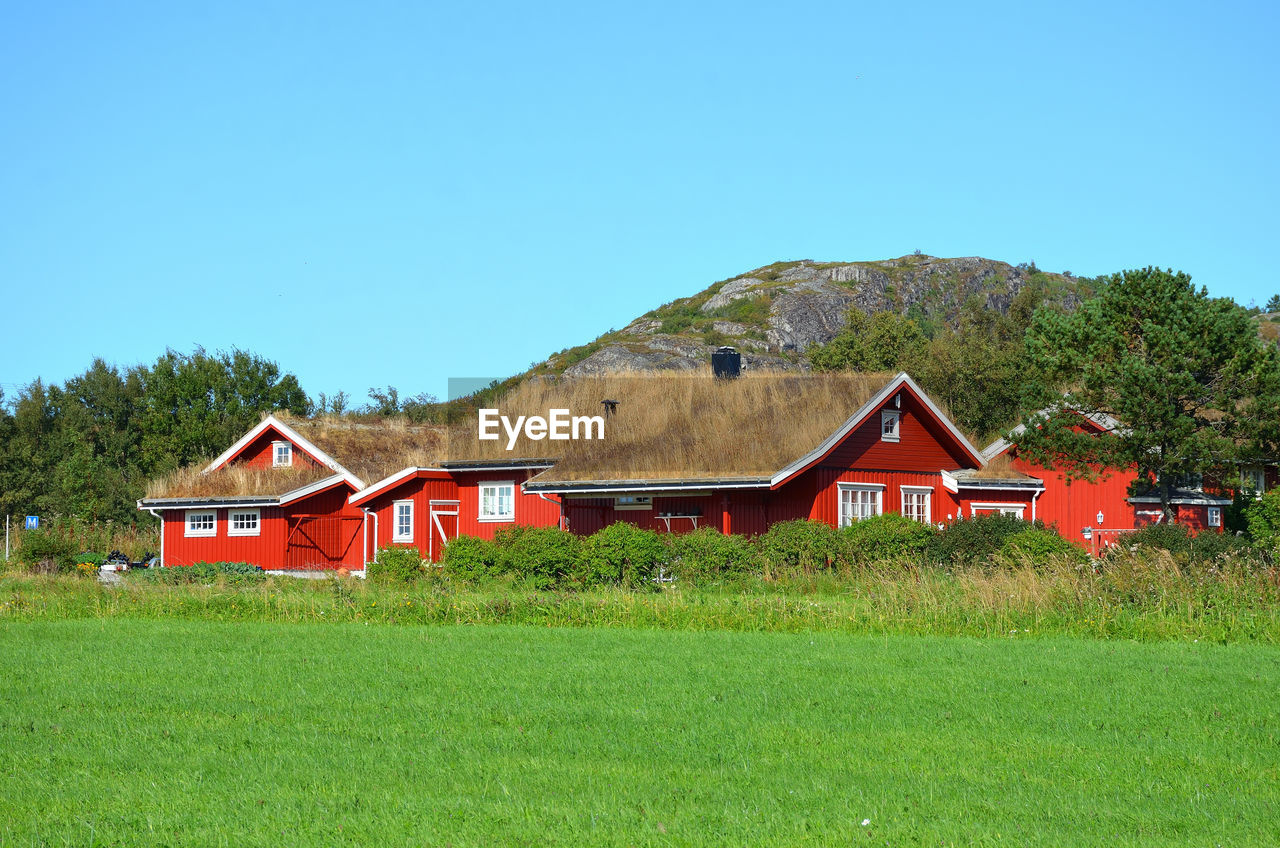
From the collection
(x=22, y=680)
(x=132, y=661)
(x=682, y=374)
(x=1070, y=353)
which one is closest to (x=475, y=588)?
(x=132, y=661)

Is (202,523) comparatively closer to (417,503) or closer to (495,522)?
(417,503)

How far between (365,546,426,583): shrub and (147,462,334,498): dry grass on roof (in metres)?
13.7

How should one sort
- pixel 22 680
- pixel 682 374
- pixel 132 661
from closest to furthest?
pixel 22 680 → pixel 132 661 → pixel 682 374

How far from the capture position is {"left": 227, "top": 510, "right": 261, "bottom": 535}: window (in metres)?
39.1

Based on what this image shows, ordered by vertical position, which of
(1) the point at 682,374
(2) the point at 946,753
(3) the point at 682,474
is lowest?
(2) the point at 946,753

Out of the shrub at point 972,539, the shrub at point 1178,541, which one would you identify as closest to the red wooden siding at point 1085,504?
the shrub at point 1178,541

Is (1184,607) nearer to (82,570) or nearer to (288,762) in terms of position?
(288,762)

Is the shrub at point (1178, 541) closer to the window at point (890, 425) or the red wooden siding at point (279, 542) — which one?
the window at point (890, 425)

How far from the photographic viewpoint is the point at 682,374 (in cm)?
3575

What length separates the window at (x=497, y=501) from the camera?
115 ft

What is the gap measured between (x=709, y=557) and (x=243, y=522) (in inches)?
813

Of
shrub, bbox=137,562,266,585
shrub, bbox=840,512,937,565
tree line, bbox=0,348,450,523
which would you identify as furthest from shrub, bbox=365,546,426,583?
tree line, bbox=0,348,450,523

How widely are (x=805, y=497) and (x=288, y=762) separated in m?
23.8

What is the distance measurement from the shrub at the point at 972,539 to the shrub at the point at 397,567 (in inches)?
433
